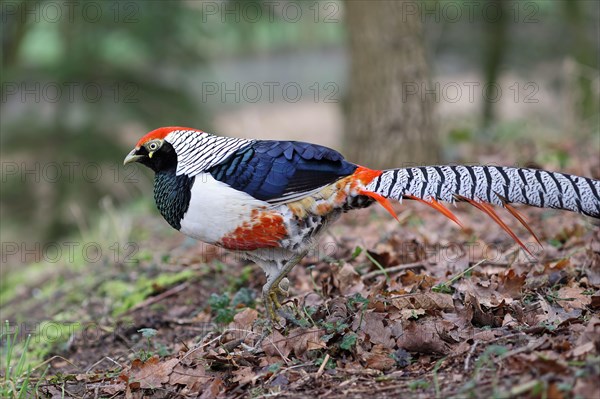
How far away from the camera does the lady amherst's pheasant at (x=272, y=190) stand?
4.04m

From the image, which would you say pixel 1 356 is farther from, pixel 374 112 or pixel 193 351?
pixel 374 112

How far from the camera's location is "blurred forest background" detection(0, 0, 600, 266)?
802 centimetres

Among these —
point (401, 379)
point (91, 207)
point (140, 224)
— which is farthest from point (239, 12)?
point (401, 379)

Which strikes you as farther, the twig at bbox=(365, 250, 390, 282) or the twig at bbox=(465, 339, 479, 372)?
the twig at bbox=(365, 250, 390, 282)

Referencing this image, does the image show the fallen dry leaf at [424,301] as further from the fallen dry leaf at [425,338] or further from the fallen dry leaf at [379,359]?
the fallen dry leaf at [379,359]

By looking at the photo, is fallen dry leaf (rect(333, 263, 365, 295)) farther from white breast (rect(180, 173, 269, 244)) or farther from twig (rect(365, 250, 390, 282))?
white breast (rect(180, 173, 269, 244))

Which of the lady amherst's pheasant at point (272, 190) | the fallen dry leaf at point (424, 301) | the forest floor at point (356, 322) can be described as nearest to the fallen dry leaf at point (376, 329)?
the forest floor at point (356, 322)

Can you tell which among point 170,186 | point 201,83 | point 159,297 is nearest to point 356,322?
point 170,186

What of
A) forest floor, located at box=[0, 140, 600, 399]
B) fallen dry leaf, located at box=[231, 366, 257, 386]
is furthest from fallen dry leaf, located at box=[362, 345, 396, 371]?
fallen dry leaf, located at box=[231, 366, 257, 386]

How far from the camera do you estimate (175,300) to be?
19.3 ft

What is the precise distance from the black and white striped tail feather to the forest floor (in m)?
0.60

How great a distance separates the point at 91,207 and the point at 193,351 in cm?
787

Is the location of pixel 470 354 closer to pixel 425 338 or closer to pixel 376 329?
pixel 425 338

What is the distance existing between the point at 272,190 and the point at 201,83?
10.9 m
